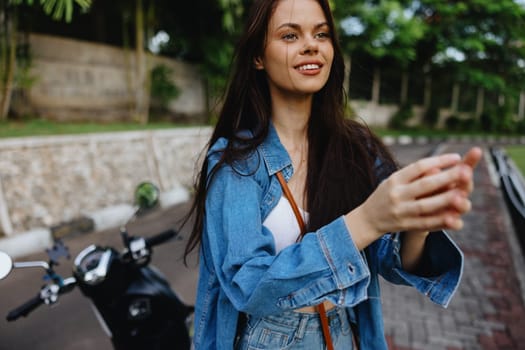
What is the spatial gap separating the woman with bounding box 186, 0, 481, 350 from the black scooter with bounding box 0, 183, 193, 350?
67 centimetres

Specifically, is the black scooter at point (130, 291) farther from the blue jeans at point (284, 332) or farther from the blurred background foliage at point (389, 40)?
the blurred background foliage at point (389, 40)

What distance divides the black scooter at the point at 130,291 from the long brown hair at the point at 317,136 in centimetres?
58

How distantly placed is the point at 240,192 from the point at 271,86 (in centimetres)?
44

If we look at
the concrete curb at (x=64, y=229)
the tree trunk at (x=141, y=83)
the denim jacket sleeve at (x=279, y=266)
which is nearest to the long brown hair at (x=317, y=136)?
the denim jacket sleeve at (x=279, y=266)

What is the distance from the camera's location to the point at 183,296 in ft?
10.9

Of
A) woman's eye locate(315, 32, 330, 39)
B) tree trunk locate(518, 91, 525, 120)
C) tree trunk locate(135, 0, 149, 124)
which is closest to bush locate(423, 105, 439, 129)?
tree trunk locate(518, 91, 525, 120)

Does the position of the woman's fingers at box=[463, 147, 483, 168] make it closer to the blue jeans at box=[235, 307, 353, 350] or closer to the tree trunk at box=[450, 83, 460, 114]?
the blue jeans at box=[235, 307, 353, 350]

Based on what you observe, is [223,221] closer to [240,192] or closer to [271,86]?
[240,192]

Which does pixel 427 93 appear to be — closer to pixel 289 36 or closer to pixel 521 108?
pixel 521 108

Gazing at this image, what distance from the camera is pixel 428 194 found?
2.08ft

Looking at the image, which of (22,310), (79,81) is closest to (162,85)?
(79,81)

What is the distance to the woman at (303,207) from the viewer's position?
2.37ft

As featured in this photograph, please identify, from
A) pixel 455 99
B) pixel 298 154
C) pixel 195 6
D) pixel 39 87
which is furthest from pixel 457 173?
pixel 455 99

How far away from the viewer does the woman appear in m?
0.72
